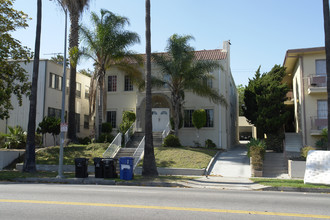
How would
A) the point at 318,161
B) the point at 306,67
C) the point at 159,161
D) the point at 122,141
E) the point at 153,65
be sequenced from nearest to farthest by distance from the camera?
the point at 318,161 → the point at 159,161 → the point at 306,67 → the point at 122,141 → the point at 153,65

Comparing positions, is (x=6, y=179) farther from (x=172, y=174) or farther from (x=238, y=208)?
(x=238, y=208)

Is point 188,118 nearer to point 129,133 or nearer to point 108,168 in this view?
point 129,133

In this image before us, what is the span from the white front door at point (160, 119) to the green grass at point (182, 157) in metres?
4.68

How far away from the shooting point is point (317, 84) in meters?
21.3

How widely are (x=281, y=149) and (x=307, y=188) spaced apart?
10.4 meters

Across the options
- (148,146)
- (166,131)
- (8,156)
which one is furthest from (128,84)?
(148,146)

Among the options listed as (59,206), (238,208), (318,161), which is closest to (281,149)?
(318,161)

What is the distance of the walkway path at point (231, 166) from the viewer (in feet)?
56.1

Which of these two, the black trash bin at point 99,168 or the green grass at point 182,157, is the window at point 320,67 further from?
the black trash bin at point 99,168

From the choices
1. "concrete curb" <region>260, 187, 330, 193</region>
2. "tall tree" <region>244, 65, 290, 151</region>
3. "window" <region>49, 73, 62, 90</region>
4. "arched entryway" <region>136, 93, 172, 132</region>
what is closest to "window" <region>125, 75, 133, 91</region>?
"arched entryway" <region>136, 93, 172, 132</region>

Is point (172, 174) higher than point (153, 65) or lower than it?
lower

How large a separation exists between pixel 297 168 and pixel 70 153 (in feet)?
45.5

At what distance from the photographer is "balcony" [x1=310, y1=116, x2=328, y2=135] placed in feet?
68.1

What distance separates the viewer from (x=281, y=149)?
22.3m
